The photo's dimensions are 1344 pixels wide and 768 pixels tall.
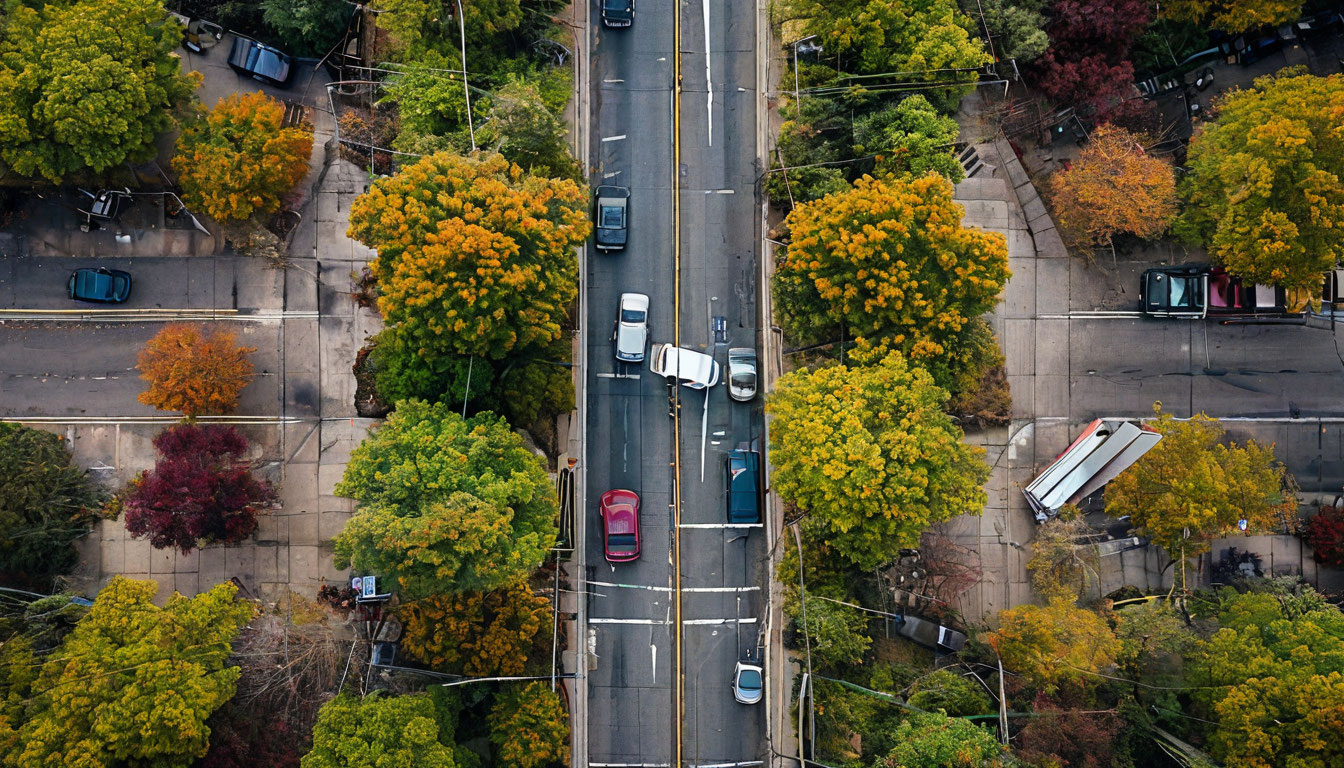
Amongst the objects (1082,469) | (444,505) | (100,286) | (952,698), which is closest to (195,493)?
(100,286)

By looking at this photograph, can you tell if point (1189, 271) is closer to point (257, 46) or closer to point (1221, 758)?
point (1221, 758)

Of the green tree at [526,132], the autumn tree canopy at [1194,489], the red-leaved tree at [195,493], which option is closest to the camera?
the green tree at [526,132]

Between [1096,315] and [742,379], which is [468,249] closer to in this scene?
[742,379]

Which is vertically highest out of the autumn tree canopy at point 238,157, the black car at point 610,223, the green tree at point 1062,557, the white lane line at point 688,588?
the autumn tree canopy at point 238,157

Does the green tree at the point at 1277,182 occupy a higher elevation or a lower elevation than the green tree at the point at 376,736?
higher

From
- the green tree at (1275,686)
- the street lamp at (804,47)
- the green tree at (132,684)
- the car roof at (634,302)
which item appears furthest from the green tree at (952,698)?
the green tree at (132,684)

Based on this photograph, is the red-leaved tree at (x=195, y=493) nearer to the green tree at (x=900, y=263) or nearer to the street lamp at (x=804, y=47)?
the green tree at (x=900, y=263)

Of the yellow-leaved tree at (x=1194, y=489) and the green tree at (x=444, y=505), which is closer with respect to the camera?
the green tree at (x=444, y=505)
